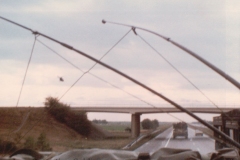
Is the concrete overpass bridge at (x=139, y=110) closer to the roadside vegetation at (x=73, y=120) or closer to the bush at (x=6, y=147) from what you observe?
the bush at (x=6, y=147)

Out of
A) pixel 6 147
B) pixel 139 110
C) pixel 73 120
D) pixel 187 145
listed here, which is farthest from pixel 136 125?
pixel 73 120

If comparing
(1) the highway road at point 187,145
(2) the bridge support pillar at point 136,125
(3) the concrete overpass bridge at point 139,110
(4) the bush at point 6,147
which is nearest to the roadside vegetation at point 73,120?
(3) the concrete overpass bridge at point 139,110

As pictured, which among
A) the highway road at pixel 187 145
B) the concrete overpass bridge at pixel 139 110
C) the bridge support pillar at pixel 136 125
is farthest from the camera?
the highway road at pixel 187 145

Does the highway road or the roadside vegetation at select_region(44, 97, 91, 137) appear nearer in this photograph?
the highway road

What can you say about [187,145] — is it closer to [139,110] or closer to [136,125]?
[139,110]

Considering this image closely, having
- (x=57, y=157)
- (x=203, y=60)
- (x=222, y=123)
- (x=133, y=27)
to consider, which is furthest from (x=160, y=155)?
(x=222, y=123)

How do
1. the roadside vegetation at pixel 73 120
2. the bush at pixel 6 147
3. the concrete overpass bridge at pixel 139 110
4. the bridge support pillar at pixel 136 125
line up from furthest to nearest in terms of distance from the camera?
the roadside vegetation at pixel 73 120 → the bridge support pillar at pixel 136 125 → the concrete overpass bridge at pixel 139 110 → the bush at pixel 6 147

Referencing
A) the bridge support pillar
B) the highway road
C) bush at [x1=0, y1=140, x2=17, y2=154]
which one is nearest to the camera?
bush at [x1=0, y1=140, x2=17, y2=154]

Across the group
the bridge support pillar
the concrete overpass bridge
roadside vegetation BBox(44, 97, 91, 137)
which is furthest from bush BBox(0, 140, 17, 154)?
roadside vegetation BBox(44, 97, 91, 137)

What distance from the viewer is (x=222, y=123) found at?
8234 mm

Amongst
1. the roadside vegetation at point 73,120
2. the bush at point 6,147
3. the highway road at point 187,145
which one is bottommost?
the bush at point 6,147

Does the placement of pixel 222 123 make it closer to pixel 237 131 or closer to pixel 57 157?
pixel 237 131

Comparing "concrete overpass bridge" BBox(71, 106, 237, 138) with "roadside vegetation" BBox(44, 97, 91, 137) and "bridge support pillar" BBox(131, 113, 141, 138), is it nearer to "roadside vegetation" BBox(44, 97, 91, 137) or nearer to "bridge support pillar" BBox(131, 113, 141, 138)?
"bridge support pillar" BBox(131, 113, 141, 138)

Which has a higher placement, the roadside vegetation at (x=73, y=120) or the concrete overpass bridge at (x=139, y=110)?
the roadside vegetation at (x=73, y=120)
